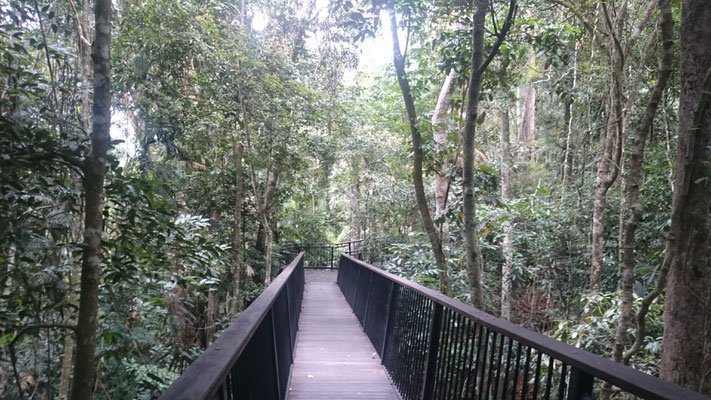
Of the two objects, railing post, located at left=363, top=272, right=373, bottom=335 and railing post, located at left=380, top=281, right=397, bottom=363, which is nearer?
railing post, located at left=380, top=281, right=397, bottom=363

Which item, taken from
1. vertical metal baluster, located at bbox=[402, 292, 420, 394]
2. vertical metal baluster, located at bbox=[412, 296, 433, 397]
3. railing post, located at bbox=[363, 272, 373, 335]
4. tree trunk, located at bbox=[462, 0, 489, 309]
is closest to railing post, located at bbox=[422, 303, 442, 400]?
vertical metal baluster, located at bbox=[412, 296, 433, 397]

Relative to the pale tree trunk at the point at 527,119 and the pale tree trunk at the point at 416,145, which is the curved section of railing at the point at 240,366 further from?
the pale tree trunk at the point at 527,119

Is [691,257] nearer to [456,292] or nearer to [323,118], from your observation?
[456,292]

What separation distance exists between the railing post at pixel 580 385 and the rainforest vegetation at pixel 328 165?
6.42 ft

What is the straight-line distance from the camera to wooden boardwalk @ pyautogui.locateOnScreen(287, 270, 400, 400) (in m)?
4.23

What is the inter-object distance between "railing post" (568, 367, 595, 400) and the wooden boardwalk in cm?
280

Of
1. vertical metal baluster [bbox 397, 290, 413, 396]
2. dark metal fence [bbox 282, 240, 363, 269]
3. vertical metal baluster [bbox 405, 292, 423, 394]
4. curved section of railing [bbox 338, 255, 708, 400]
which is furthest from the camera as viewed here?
dark metal fence [bbox 282, 240, 363, 269]

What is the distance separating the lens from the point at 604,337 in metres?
5.61

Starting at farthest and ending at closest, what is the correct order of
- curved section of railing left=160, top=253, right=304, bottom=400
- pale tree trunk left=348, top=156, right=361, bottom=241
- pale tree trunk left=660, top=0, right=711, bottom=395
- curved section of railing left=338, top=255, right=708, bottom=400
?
1. pale tree trunk left=348, top=156, right=361, bottom=241
2. pale tree trunk left=660, top=0, right=711, bottom=395
3. curved section of railing left=338, top=255, right=708, bottom=400
4. curved section of railing left=160, top=253, right=304, bottom=400

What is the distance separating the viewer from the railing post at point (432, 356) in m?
3.23

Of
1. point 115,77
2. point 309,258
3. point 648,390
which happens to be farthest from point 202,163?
point 648,390

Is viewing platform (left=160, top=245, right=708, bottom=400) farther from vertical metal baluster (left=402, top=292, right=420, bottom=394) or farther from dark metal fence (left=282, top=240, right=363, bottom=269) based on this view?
dark metal fence (left=282, top=240, right=363, bottom=269)

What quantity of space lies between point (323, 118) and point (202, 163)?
12.7 ft

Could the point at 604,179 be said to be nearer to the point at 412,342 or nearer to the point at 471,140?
the point at 471,140
